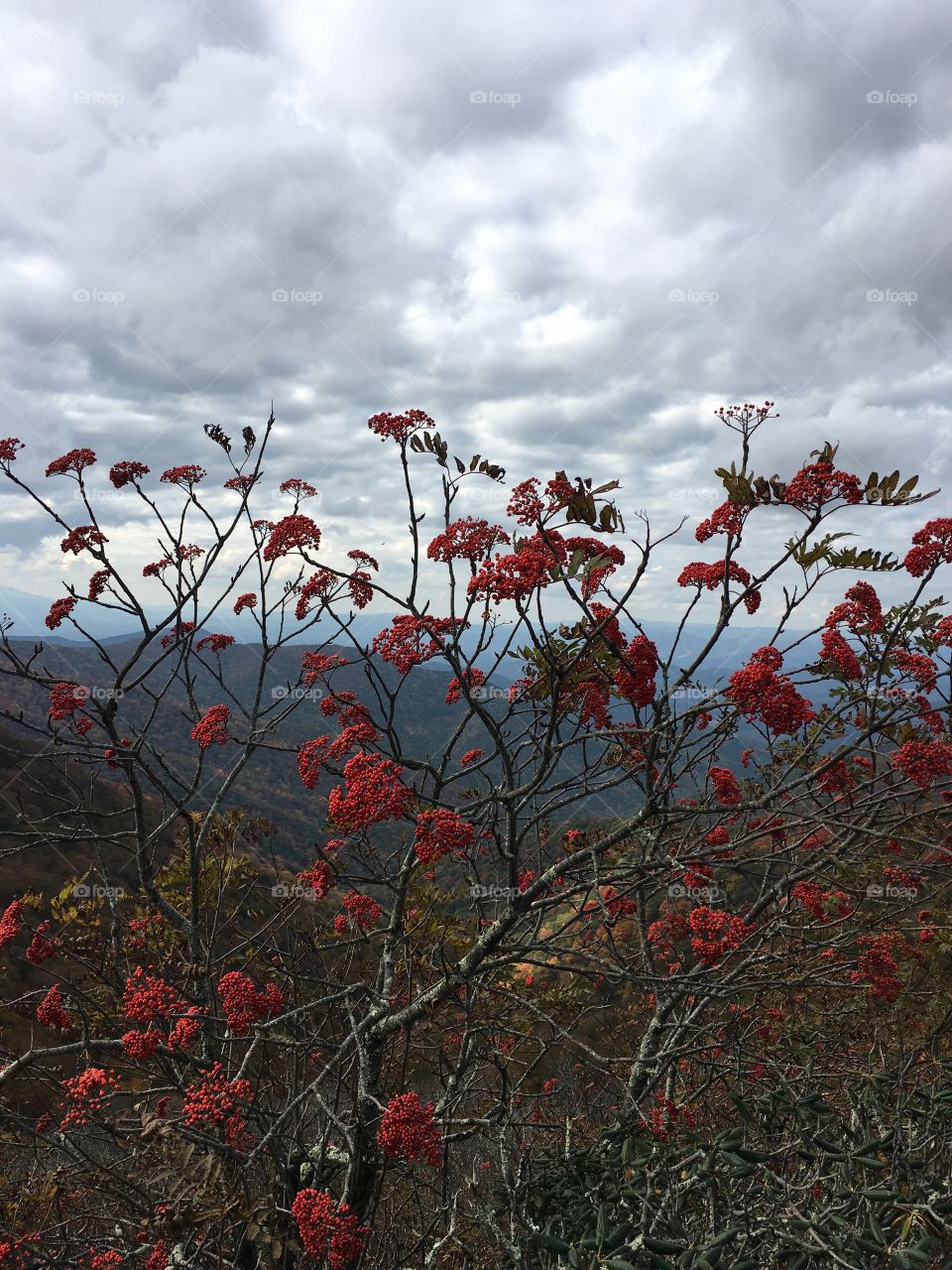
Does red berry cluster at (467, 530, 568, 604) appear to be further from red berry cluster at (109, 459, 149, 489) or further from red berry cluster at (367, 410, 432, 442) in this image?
red berry cluster at (109, 459, 149, 489)

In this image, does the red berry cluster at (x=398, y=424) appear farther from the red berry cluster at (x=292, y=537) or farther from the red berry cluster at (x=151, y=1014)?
the red berry cluster at (x=151, y=1014)

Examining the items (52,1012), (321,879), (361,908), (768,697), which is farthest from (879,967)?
(52,1012)

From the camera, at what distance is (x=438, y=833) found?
3789 mm

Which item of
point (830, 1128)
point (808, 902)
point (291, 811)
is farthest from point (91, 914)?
point (291, 811)

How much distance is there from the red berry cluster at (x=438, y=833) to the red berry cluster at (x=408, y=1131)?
1.35 meters

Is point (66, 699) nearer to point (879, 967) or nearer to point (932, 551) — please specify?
point (932, 551)

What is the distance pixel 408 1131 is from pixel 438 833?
1.65 meters

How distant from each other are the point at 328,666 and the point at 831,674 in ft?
13.4

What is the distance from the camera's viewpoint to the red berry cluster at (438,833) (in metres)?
3.74

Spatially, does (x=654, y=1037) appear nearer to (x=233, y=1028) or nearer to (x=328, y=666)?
(x=233, y=1028)

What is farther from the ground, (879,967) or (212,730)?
(212,730)

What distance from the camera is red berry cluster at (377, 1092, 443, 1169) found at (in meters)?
3.48

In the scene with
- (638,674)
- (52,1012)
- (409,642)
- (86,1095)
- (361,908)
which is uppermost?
(409,642)

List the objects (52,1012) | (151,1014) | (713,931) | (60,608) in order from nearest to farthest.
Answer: (151,1014) → (52,1012) → (713,931) → (60,608)
